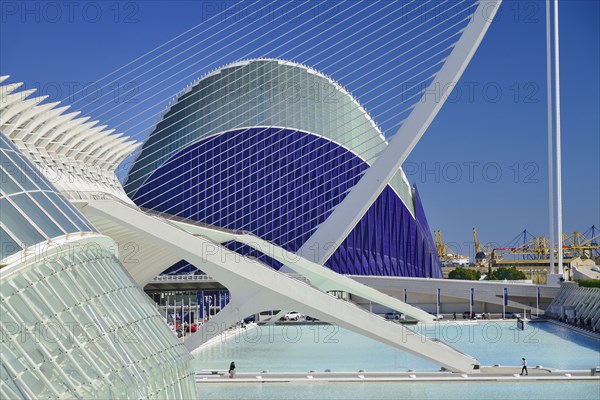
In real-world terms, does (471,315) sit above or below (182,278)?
below

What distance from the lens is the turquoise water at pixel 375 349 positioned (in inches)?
1048

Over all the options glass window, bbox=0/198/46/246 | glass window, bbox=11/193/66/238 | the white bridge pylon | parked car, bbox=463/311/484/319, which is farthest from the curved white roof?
glass window, bbox=0/198/46/246

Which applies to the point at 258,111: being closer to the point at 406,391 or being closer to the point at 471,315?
the point at 471,315

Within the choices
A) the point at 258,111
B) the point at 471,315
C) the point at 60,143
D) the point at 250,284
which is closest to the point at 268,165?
the point at 258,111

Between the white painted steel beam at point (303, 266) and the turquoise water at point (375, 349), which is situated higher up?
the white painted steel beam at point (303, 266)

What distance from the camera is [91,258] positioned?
43.3 ft

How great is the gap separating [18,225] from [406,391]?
11783 millimetres

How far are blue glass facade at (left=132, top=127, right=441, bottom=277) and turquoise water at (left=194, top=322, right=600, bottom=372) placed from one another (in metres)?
13.3

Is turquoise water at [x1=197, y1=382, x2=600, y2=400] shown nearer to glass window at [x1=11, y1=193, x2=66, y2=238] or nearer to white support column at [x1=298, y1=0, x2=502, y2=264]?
white support column at [x1=298, y1=0, x2=502, y2=264]

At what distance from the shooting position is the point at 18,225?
11.3m

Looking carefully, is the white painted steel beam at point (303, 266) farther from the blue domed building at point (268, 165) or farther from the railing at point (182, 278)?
the blue domed building at point (268, 165)

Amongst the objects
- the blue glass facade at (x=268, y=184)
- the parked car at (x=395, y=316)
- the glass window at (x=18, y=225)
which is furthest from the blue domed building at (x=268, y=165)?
the glass window at (x=18, y=225)

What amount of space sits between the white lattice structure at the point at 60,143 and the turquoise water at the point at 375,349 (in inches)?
247

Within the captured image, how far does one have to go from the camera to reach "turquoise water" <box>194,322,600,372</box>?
2662cm
